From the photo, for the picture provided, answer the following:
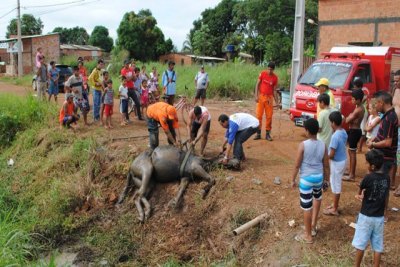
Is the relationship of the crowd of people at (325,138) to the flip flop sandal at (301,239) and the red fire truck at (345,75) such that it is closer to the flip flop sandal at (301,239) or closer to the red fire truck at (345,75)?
the flip flop sandal at (301,239)

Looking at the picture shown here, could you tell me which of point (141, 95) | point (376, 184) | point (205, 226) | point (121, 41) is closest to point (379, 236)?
point (376, 184)

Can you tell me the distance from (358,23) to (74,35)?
57573 millimetres

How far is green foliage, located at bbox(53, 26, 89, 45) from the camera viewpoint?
2638 inches

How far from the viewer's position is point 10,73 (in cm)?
3819

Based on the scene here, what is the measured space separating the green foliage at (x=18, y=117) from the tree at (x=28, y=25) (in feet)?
160

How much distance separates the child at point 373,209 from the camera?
4746 mm

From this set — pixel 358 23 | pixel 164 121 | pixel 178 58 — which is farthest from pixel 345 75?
pixel 178 58

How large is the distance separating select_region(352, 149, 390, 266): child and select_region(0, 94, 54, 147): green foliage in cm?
1016

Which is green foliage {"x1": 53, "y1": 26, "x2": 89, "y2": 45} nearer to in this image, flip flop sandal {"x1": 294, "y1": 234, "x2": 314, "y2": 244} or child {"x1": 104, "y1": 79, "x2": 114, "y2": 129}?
child {"x1": 104, "y1": 79, "x2": 114, "y2": 129}

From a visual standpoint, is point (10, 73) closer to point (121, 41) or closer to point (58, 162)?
point (121, 41)

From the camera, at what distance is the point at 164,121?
28.0ft

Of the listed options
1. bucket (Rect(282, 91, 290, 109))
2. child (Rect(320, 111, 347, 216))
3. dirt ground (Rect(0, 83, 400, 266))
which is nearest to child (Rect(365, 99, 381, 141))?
dirt ground (Rect(0, 83, 400, 266))

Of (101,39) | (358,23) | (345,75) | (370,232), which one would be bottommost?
(370,232)

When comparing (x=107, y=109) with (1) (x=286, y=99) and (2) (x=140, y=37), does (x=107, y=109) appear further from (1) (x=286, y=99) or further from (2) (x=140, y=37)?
(2) (x=140, y=37)
